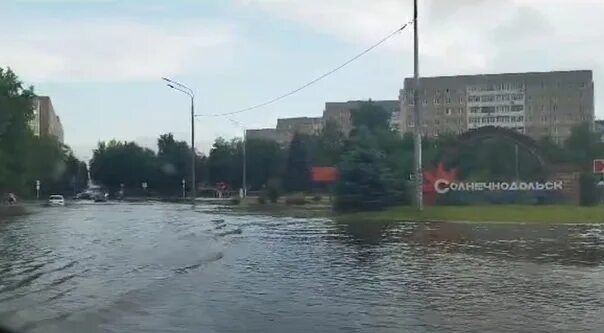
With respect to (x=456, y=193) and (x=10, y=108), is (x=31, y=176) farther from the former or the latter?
(x=456, y=193)

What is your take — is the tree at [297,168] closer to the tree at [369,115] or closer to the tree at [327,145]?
the tree at [327,145]

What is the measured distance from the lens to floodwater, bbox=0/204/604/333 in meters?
10.6

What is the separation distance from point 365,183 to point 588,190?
14.2m

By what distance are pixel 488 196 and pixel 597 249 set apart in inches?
1207

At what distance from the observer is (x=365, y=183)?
47.4 m

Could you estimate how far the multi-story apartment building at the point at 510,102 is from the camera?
126438 mm

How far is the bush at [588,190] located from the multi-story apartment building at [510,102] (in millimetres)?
68174

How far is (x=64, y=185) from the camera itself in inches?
5221

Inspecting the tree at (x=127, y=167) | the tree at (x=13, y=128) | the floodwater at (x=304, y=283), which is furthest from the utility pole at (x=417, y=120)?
the tree at (x=127, y=167)

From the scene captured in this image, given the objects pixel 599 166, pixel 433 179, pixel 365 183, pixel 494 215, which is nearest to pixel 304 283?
pixel 494 215

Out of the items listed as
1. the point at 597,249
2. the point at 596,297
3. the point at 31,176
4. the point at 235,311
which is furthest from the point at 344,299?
the point at 31,176

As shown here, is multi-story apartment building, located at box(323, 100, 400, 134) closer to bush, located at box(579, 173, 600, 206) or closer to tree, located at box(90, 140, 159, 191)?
tree, located at box(90, 140, 159, 191)

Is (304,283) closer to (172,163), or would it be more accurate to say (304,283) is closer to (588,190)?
(588,190)

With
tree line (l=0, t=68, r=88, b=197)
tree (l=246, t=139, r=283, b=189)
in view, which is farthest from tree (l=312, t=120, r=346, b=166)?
tree line (l=0, t=68, r=88, b=197)
